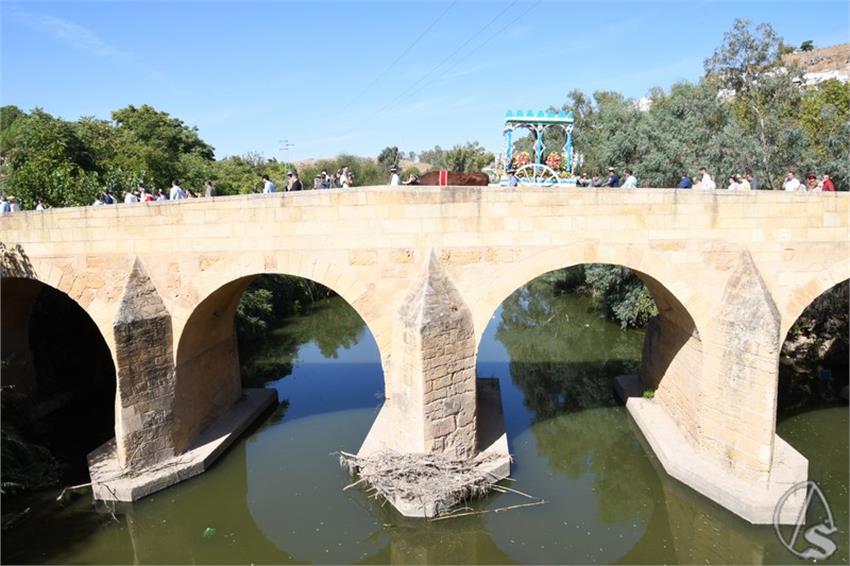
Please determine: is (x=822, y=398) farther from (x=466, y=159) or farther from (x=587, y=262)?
(x=466, y=159)

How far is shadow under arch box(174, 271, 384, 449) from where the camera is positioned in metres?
9.27

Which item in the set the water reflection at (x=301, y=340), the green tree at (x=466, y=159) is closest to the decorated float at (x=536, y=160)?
the water reflection at (x=301, y=340)

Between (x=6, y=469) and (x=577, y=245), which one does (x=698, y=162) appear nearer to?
(x=577, y=245)

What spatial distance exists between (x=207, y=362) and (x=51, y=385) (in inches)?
201

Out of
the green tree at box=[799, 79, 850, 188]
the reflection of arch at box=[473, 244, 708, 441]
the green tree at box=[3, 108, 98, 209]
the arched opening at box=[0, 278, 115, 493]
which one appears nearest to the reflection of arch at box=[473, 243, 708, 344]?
the reflection of arch at box=[473, 244, 708, 441]

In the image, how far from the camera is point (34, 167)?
14.4 meters

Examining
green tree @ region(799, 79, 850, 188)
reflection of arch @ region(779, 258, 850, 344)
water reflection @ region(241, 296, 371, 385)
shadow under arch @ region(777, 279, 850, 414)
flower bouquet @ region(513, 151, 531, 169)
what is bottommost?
water reflection @ region(241, 296, 371, 385)

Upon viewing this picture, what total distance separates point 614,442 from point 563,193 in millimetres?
5167

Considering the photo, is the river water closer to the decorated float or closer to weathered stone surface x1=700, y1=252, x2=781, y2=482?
weathered stone surface x1=700, y1=252, x2=781, y2=482

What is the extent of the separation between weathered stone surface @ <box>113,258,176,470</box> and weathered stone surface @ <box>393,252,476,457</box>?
3855mm

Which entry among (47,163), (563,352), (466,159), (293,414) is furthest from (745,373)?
(466,159)

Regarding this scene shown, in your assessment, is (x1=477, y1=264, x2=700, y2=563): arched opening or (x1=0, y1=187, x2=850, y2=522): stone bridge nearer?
(x1=477, y1=264, x2=700, y2=563): arched opening

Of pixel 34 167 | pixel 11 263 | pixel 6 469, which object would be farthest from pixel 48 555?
pixel 34 167

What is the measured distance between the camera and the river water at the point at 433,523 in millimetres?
7504
